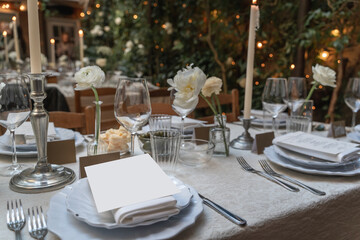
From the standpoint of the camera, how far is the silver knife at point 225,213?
1.90 feet

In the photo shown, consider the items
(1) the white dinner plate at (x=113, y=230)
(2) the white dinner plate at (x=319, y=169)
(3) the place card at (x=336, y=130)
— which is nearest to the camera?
(1) the white dinner plate at (x=113, y=230)

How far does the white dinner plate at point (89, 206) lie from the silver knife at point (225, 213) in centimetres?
6

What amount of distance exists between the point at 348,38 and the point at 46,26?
6.55 metres

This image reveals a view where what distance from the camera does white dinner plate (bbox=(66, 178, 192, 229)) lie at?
0.51 metres

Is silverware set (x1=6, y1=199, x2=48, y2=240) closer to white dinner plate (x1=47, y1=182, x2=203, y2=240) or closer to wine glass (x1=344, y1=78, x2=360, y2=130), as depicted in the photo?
white dinner plate (x1=47, y1=182, x2=203, y2=240)

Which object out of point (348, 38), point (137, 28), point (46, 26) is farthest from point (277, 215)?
point (46, 26)

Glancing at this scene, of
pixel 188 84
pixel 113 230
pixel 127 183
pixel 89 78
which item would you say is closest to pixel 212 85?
pixel 188 84

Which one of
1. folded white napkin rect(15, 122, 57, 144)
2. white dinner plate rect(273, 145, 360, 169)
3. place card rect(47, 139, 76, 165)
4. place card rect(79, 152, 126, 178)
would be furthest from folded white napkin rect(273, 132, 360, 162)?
folded white napkin rect(15, 122, 57, 144)

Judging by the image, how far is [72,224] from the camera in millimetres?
528

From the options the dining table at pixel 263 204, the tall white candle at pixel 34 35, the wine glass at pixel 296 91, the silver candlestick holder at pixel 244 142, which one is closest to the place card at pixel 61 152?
the dining table at pixel 263 204

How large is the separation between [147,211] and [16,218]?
24 centimetres

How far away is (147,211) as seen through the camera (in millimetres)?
518

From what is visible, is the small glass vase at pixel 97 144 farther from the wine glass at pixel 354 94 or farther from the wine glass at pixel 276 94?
the wine glass at pixel 354 94

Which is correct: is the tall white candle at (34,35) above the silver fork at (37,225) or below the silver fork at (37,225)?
above
